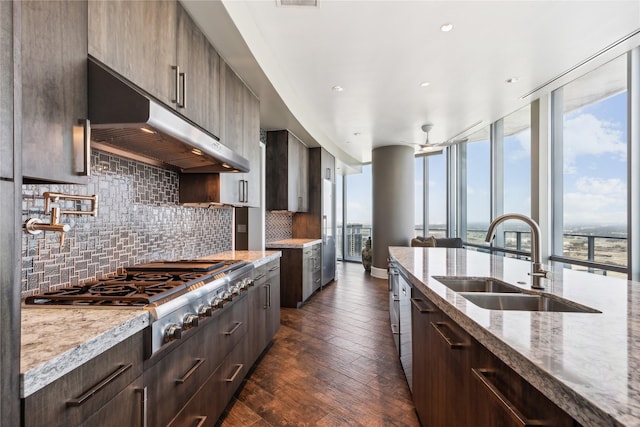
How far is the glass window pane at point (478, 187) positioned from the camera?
5.32 meters

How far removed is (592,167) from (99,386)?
4.53 m

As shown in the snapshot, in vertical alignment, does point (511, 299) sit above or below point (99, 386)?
above

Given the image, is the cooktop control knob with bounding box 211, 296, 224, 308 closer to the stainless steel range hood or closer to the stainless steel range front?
the stainless steel range front

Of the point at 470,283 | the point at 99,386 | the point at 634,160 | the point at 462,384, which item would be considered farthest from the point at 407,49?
the point at 99,386

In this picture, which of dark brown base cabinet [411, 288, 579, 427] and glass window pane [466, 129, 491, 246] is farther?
glass window pane [466, 129, 491, 246]

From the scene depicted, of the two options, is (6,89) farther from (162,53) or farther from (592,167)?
→ (592,167)

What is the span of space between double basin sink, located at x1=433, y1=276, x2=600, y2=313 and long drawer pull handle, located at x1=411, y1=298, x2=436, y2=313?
152mm

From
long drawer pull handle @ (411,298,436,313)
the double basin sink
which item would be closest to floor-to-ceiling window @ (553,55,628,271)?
the double basin sink

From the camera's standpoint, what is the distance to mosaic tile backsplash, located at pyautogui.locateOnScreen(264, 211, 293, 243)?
4403 millimetres

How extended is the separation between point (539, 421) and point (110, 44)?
1.85 metres

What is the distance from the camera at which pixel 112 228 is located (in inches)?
66.3

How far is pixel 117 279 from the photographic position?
1.59 metres

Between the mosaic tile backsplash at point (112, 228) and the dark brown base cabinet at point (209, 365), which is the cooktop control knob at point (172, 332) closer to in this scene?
the dark brown base cabinet at point (209, 365)

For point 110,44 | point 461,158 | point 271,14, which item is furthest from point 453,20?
point 461,158
